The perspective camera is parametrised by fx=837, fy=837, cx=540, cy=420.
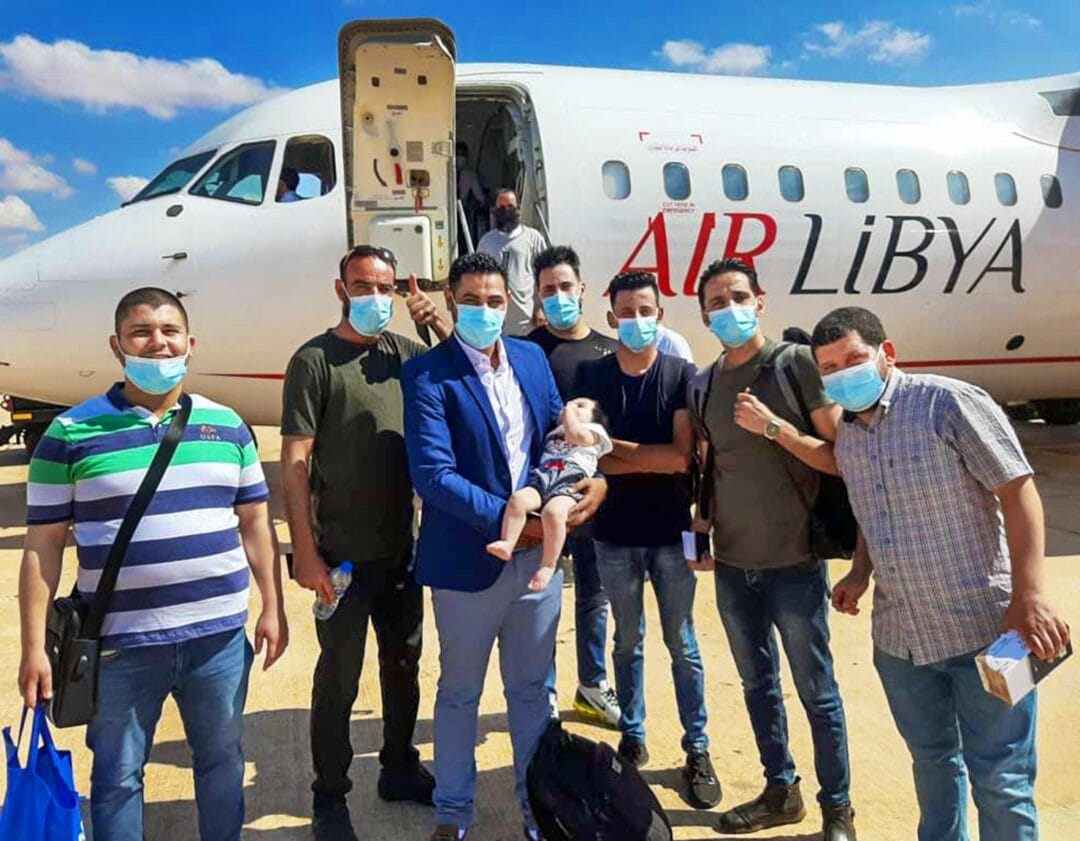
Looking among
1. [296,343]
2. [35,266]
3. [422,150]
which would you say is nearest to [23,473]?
[35,266]

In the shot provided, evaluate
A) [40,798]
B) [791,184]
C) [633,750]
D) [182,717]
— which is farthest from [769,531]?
[791,184]

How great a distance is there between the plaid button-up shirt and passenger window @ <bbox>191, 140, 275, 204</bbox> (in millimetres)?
6186

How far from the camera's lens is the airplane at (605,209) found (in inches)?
242

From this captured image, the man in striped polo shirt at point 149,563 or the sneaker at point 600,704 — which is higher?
the man in striped polo shirt at point 149,563

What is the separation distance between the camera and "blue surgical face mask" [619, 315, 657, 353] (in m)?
3.53

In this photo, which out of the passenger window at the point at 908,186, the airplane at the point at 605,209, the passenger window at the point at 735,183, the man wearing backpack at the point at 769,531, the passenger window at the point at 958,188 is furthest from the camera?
the passenger window at the point at 958,188

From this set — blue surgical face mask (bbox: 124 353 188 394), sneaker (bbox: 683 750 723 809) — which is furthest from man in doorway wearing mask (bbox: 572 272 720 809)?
blue surgical face mask (bbox: 124 353 188 394)

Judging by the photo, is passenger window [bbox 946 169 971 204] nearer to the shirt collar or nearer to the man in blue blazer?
the shirt collar

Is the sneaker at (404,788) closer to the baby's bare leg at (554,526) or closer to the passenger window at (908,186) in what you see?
the baby's bare leg at (554,526)

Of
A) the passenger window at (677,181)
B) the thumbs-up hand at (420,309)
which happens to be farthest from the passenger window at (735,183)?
the thumbs-up hand at (420,309)

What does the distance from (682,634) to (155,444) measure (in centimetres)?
217

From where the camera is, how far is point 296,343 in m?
7.14

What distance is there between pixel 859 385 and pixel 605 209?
5.24m

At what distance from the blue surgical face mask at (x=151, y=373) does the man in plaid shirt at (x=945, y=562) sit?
2030 millimetres
